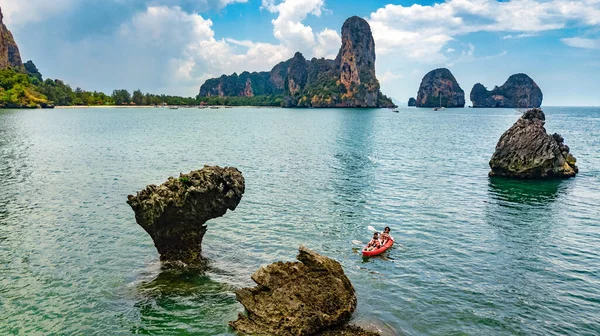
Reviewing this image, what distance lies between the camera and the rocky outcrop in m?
16.7

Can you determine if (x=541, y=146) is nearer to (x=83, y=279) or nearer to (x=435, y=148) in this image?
(x=435, y=148)

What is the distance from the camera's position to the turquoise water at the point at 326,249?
61.6 feet

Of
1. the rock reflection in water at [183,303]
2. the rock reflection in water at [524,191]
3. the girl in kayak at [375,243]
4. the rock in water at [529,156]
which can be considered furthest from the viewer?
the rock in water at [529,156]

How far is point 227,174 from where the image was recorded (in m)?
23.3

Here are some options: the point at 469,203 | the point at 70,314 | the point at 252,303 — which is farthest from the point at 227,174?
the point at 469,203

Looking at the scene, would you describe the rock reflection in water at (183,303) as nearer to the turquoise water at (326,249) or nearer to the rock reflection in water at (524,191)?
the turquoise water at (326,249)

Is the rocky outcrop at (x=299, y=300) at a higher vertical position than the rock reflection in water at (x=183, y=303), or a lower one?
higher

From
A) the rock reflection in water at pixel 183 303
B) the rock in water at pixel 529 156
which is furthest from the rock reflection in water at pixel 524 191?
the rock reflection in water at pixel 183 303

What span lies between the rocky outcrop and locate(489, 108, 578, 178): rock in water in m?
40.0

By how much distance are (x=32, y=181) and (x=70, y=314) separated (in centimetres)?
3118

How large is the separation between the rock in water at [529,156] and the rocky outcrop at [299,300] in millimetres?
39996

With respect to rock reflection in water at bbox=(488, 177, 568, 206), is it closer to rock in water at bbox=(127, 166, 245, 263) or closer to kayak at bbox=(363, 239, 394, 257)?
kayak at bbox=(363, 239, 394, 257)

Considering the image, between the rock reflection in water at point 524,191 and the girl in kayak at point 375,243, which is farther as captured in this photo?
the rock reflection in water at point 524,191

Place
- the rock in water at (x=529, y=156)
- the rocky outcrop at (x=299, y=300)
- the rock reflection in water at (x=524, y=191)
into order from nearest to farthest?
the rocky outcrop at (x=299, y=300), the rock reflection in water at (x=524, y=191), the rock in water at (x=529, y=156)
